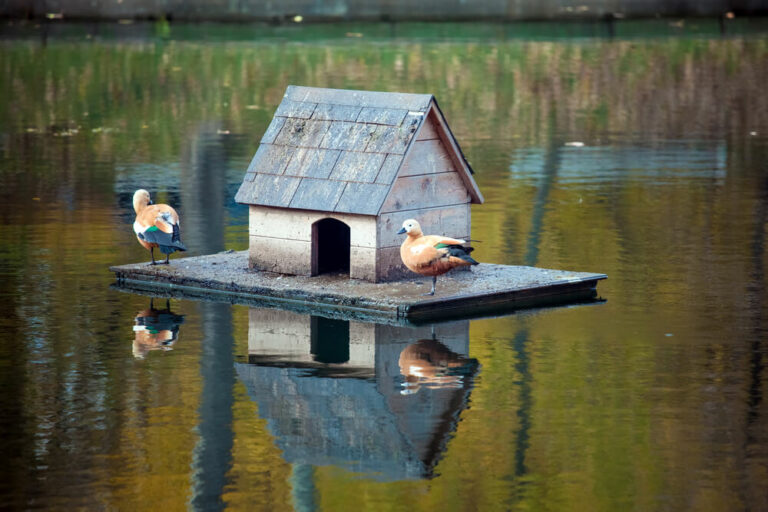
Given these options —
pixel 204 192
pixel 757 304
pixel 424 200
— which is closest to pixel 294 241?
pixel 424 200

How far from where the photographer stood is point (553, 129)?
28531 mm

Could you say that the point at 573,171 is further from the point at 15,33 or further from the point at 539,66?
the point at 15,33

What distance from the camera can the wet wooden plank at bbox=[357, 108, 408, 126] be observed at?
50.4ft

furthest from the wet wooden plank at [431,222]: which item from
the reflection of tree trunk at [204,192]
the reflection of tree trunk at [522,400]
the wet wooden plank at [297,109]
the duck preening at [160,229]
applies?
the reflection of tree trunk at [204,192]

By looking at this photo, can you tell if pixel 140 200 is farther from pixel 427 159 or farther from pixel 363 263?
pixel 427 159

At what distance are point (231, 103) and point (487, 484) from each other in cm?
2345

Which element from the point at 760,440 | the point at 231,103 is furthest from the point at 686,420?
the point at 231,103

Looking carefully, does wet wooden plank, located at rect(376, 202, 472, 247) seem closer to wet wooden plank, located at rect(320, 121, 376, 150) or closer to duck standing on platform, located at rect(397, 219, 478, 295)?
duck standing on platform, located at rect(397, 219, 478, 295)

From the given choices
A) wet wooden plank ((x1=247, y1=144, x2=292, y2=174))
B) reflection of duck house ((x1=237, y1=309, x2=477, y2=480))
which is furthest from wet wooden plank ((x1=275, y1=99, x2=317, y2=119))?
reflection of duck house ((x1=237, y1=309, x2=477, y2=480))

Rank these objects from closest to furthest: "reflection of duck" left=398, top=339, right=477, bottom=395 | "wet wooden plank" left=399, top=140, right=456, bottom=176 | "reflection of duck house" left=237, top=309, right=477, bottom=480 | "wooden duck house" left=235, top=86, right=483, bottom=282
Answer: "reflection of duck house" left=237, top=309, right=477, bottom=480 → "reflection of duck" left=398, top=339, right=477, bottom=395 → "wooden duck house" left=235, top=86, right=483, bottom=282 → "wet wooden plank" left=399, top=140, right=456, bottom=176

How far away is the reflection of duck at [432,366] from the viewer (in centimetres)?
1210

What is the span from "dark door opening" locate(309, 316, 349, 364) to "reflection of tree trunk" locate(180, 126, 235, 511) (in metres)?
Answer: 0.69

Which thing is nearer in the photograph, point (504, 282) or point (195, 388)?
point (195, 388)

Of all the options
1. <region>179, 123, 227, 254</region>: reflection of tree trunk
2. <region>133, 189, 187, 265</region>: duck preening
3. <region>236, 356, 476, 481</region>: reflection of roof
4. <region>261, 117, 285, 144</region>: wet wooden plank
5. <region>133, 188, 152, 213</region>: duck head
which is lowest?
<region>179, 123, 227, 254</region>: reflection of tree trunk
